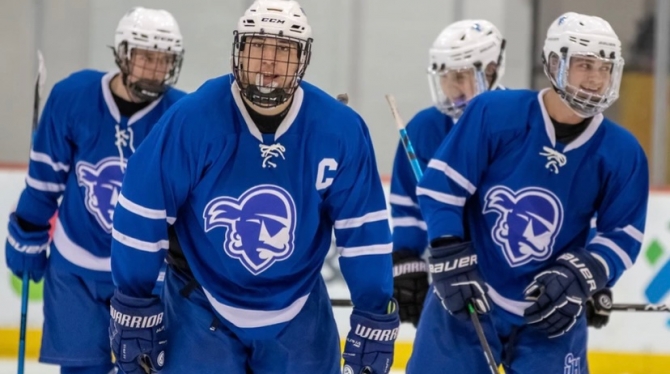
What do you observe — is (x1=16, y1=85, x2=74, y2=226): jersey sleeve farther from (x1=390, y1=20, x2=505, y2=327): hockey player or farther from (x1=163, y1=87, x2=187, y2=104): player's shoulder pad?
(x1=390, y1=20, x2=505, y2=327): hockey player

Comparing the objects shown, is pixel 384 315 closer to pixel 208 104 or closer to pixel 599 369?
pixel 208 104

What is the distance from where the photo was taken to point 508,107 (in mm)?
2699

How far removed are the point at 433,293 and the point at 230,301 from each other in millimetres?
765

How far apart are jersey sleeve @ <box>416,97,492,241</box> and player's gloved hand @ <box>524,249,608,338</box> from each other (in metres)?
0.22

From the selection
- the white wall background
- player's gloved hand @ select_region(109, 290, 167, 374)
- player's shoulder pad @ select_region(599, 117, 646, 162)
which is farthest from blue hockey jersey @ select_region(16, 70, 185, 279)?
the white wall background

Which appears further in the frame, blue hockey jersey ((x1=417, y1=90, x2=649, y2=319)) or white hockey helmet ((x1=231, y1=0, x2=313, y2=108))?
blue hockey jersey ((x1=417, y1=90, x2=649, y2=319))

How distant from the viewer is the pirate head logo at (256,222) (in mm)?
2174

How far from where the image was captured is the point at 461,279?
2654mm

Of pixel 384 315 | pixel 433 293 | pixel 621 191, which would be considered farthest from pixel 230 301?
pixel 621 191

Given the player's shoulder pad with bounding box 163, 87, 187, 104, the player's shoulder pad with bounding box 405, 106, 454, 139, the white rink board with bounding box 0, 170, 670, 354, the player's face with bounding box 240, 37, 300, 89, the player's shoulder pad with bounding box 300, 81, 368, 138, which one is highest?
the player's face with bounding box 240, 37, 300, 89

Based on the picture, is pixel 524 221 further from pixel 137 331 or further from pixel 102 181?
pixel 102 181

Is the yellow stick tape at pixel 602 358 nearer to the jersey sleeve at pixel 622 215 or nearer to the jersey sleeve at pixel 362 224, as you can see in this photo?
the jersey sleeve at pixel 622 215

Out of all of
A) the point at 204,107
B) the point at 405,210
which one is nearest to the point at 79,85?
the point at 405,210

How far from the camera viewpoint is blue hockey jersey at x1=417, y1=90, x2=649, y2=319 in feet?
8.79
